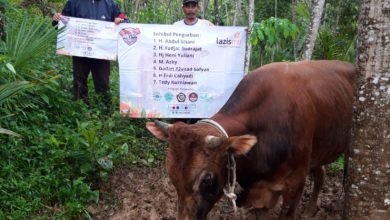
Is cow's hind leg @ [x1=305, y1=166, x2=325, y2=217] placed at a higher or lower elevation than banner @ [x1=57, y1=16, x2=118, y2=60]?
lower

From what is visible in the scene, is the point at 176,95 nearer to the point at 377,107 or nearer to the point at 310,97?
the point at 310,97

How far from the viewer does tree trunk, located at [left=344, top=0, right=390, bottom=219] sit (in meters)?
3.97

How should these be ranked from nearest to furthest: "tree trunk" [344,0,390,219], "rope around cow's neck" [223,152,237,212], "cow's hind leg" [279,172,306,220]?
"tree trunk" [344,0,390,219], "rope around cow's neck" [223,152,237,212], "cow's hind leg" [279,172,306,220]

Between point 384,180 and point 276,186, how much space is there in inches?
55.7

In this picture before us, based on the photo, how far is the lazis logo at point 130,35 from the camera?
7309 millimetres

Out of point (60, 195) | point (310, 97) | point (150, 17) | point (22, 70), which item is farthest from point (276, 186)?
point (150, 17)

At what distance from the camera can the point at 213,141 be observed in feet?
A: 14.6

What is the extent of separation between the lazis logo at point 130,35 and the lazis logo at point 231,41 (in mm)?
1094

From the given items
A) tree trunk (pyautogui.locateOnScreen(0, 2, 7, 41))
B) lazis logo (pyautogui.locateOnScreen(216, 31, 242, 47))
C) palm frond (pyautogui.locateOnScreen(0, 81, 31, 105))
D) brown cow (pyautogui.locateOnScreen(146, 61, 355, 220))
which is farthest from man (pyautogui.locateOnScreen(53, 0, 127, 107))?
brown cow (pyautogui.locateOnScreen(146, 61, 355, 220))

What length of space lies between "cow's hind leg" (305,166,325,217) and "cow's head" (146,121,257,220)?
7.84ft

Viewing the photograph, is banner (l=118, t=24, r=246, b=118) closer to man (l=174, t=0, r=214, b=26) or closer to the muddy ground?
man (l=174, t=0, r=214, b=26)

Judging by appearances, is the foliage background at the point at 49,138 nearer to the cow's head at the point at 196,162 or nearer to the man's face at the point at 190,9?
the man's face at the point at 190,9

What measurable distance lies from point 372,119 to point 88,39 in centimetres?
447

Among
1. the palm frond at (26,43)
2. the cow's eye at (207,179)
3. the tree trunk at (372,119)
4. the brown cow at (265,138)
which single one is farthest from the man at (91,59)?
the tree trunk at (372,119)
